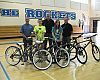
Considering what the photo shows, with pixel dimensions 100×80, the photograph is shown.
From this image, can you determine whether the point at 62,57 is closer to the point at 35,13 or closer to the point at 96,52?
the point at 96,52

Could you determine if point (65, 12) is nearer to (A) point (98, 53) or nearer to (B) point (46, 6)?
(B) point (46, 6)

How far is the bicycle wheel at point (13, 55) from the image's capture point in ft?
19.8

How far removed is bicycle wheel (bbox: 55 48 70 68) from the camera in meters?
5.96

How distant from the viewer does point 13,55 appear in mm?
6027

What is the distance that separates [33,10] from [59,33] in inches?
465

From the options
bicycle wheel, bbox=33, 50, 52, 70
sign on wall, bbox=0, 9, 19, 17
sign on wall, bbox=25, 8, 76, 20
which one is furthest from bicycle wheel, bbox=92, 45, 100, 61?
sign on wall, bbox=0, 9, 19, 17

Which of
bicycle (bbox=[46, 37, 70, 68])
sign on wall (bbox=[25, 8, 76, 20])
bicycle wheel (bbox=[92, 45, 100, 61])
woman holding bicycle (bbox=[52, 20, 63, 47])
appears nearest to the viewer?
bicycle (bbox=[46, 37, 70, 68])

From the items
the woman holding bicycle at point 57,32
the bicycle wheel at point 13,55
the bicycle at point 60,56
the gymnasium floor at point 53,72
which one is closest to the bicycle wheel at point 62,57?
the bicycle at point 60,56

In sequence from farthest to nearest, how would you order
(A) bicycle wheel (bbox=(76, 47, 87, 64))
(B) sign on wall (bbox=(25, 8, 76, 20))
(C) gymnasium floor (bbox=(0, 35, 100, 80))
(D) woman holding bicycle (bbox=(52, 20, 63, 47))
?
(B) sign on wall (bbox=(25, 8, 76, 20))
(D) woman holding bicycle (bbox=(52, 20, 63, 47))
(A) bicycle wheel (bbox=(76, 47, 87, 64))
(C) gymnasium floor (bbox=(0, 35, 100, 80))

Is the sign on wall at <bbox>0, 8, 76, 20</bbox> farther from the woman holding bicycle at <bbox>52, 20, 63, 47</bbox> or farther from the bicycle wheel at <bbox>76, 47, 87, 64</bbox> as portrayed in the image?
the bicycle wheel at <bbox>76, 47, 87, 64</bbox>

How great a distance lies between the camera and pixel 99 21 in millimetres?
24562

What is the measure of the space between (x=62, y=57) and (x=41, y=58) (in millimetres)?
720

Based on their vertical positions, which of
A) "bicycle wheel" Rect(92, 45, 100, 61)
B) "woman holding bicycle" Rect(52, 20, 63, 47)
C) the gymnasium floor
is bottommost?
the gymnasium floor

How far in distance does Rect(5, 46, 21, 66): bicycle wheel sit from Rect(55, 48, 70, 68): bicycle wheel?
1231mm
